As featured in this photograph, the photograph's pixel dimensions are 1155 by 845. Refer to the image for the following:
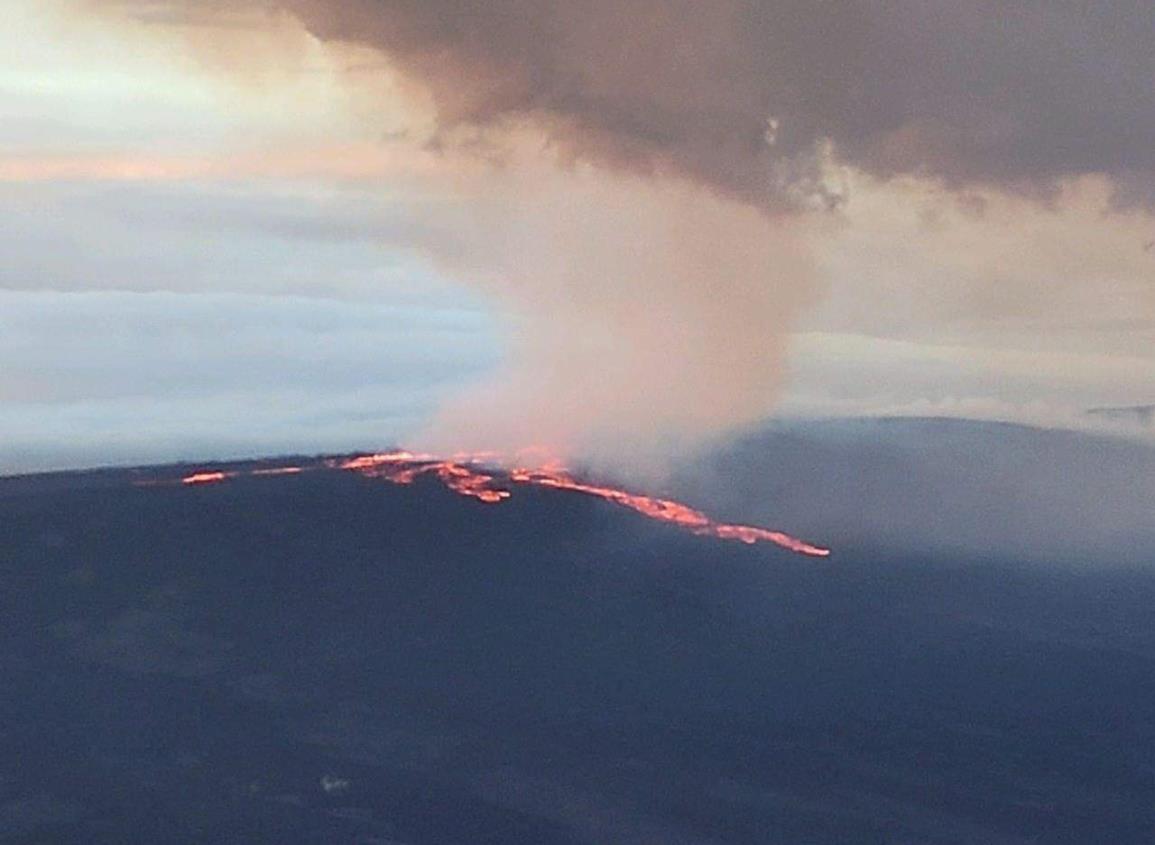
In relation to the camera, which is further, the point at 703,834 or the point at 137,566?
the point at 137,566

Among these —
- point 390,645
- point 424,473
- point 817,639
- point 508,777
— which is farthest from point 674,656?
point 424,473

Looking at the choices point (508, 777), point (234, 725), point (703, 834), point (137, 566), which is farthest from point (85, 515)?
point (703, 834)

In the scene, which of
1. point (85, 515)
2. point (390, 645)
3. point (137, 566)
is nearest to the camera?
point (390, 645)

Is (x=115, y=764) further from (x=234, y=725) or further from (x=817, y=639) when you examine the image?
(x=817, y=639)

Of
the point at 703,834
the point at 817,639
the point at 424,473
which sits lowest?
the point at 703,834

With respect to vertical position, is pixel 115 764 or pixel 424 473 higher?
pixel 424 473

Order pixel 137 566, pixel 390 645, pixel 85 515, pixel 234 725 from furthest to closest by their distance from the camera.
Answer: pixel 85 515 < pixel 137 566 < pixel 390 645 < pixel 234 725
